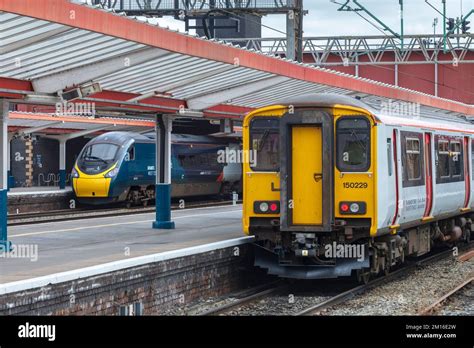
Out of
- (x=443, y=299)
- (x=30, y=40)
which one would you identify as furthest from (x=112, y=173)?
(x=30, y=40)

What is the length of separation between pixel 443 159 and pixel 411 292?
4.02 m

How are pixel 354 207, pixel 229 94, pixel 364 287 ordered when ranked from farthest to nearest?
pixel 229 94 < pixel 364 287 < pixel 354 207

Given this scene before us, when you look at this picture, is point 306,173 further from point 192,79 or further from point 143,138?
point 143,138

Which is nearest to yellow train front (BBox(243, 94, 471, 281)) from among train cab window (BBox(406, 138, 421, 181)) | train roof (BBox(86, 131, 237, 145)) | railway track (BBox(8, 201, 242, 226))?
train cab window (BBox(406, 138, 421, 181))

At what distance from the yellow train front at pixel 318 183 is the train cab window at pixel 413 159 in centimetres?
114

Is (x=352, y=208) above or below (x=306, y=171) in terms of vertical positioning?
below

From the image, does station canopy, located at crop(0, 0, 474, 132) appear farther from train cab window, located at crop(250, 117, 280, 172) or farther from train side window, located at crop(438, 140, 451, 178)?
train cab window, located at crop(250, 117, 280, 172)

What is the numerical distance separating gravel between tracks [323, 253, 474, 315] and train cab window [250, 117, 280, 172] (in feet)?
8.11

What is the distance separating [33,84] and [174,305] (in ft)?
12.7

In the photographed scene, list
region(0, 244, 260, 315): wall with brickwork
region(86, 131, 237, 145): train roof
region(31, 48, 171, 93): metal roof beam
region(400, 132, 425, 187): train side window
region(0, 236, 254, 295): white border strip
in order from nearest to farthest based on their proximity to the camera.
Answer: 1. region(0, 236, 254, 295): white border strip
2. region(0, 244, 260, 315): wall with brickwork
3. region(31, 48, 171, 93): metal roof beam
4. region(400, 132, 425, 187): train side window
5. region(86, 131, 237, 145): train roof

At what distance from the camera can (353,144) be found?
14.5 m

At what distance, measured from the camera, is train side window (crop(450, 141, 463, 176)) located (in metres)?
18.9

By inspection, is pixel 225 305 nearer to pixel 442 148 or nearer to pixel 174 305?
pixel 174 305
